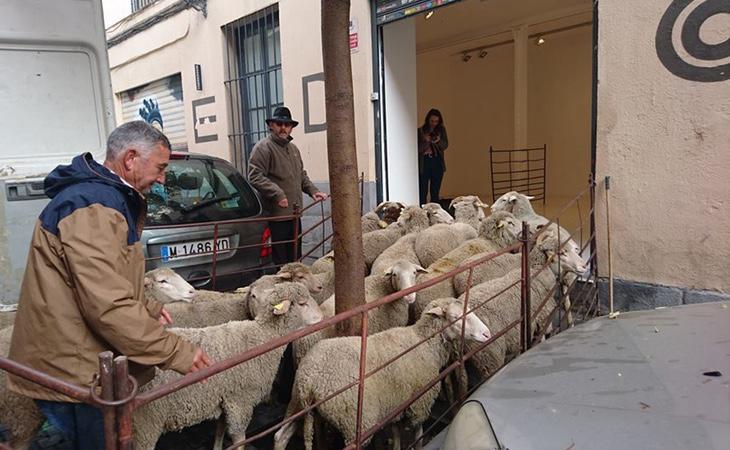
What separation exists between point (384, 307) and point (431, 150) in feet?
19.6

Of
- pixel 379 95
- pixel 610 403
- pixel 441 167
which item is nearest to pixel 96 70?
pixel 379 95

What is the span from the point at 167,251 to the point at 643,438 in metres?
A: 3.95

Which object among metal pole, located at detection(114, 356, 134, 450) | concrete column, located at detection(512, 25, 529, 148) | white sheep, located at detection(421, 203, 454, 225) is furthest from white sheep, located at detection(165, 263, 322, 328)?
concrete column, located at detection(512, 25, 529, 148)

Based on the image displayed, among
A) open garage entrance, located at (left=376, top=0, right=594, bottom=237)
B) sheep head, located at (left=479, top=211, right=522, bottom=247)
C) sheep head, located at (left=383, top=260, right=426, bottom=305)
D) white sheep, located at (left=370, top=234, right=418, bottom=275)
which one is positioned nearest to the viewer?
sheep head, located at (left=383, top=260, right=426, bottom=305)

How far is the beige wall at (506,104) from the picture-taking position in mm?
11641

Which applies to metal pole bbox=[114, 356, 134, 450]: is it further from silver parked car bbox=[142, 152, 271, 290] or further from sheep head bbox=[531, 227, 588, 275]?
sheep head bbox=[531, 227, 588, 275]

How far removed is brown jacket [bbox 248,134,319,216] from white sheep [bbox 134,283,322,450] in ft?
8.30

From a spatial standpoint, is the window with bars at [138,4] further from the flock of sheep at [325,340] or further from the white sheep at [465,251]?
the white sheep at [465,251]

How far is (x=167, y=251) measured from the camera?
14.7ft

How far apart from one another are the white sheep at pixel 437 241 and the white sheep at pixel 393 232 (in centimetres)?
34

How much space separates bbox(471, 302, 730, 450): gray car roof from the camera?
4.84ft

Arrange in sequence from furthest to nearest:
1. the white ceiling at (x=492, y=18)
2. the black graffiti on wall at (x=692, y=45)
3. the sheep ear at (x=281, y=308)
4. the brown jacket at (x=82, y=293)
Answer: the white ceiling at (x=492, y=18), the black graffiti on wall at (x=692, y=45), the sheep ear at (x=281, y=308), the brown jacket at (x=82, y=293)

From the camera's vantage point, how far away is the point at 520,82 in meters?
10.3

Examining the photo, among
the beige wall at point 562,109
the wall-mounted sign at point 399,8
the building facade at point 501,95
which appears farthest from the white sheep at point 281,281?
the beige wall at point 562,109
